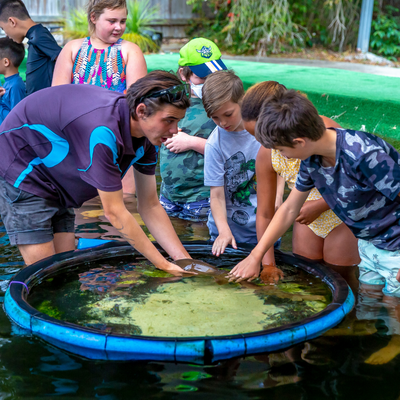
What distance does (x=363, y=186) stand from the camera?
2.30m

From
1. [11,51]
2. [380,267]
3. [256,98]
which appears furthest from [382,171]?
[11,51]

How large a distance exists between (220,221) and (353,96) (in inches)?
114

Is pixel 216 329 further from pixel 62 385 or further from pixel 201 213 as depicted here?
pixel 201 213

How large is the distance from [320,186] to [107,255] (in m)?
1.46

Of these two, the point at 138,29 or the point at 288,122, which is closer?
the point at 288,122

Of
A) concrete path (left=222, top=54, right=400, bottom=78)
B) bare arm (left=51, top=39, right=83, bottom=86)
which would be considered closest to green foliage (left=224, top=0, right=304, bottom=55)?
concrete path (left=222, top=54, right=400, bottom=78)

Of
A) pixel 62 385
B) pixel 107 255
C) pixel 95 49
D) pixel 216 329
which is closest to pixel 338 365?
pixel 216 329

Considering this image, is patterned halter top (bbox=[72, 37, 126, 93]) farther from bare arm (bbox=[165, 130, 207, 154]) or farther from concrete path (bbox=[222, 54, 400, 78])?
concrete path (bbox=[222, 54, 400, 78])

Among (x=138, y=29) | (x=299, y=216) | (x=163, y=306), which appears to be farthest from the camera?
(x=138, y=29)

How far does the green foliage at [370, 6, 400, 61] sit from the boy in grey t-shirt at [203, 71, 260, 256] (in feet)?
36.2

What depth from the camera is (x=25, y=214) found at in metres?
2.66

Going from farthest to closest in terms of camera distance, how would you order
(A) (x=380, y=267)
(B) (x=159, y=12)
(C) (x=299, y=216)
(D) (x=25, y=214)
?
(B) (x=159, y=12)
(C) (x=299, y=216)
(D) (x=25, y=214)
(A) (x=380, y=267)

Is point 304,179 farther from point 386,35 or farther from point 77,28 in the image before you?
point 386,35

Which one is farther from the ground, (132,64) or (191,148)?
(132,64)
